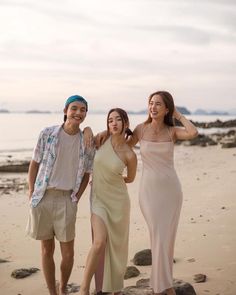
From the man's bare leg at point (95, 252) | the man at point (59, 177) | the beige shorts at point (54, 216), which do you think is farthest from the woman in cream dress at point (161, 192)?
the beige shorts at point (54, 216)

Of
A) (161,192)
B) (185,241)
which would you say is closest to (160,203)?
(161,192)

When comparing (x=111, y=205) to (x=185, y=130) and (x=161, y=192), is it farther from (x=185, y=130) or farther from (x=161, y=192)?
(x=185, y=130)

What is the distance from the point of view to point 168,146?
506 centimetres

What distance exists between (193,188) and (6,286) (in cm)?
786

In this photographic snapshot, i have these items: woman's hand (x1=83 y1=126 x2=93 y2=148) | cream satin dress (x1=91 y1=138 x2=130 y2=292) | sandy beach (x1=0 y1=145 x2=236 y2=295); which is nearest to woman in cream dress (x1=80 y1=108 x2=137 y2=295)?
cream satin dress (x1=91 y1=138 x2=130 y2=292)

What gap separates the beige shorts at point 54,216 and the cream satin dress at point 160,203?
0.83 metres

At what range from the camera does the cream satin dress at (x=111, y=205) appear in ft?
16.1

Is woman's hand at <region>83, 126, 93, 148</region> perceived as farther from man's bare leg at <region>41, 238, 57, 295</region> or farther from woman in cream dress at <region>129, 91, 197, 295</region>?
man's bare leg at <region>41, 238, 57, 295</region>

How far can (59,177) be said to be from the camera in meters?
4.90

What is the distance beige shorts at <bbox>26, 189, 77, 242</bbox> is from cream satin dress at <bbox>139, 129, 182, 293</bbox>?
83 cm

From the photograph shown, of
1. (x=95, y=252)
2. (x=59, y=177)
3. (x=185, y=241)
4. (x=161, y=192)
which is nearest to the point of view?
(x=95, y=252)

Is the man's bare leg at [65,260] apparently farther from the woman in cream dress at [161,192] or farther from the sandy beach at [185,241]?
the woman in cream dress at [161,192]

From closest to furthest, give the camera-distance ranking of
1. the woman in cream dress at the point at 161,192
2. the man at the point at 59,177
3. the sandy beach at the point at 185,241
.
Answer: the man at the point at 59,177
the woman in cream dress at the point at 161,192
the sandy beach at the point at 185,241

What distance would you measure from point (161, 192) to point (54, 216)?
Answer: 3.80 feet
